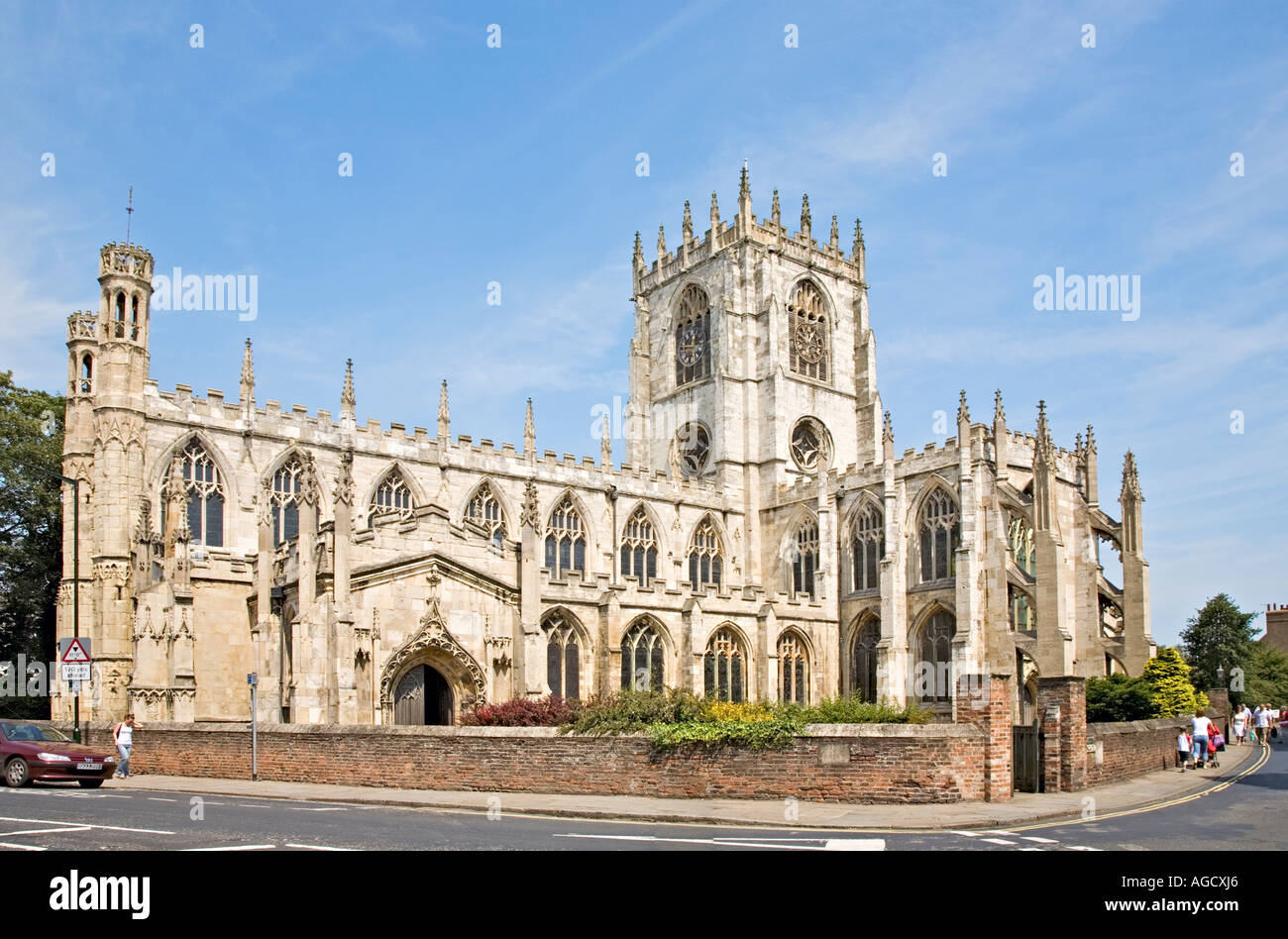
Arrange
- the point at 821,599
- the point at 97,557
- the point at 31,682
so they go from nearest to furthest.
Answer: the point at 97,557
the point at 31,682
the point at 821,599

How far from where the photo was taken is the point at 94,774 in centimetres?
2216

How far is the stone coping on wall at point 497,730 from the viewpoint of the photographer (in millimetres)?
17703

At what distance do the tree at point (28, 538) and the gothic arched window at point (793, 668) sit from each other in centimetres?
2523

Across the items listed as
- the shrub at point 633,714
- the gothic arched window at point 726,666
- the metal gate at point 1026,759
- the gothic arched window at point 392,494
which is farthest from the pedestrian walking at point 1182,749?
the gothic arched window at point 392,494

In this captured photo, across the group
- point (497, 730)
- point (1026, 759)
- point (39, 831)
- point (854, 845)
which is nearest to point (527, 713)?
point (497, 730)

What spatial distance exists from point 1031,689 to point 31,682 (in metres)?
33.6

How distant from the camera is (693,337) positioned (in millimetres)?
58344

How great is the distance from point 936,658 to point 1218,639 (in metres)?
21.0

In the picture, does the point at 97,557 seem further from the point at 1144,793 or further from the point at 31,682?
the point at 1144,793

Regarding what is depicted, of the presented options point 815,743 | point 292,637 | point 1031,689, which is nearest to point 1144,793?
point 815,743

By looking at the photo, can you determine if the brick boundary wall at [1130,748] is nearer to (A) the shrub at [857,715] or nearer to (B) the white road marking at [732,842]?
(A) the shrub at [857,715]

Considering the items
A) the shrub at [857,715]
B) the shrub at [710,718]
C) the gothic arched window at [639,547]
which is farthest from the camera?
the gothic arched window at [639,547]

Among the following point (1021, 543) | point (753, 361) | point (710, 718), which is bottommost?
point (710, 718)

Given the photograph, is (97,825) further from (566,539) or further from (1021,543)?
(1021,543)
